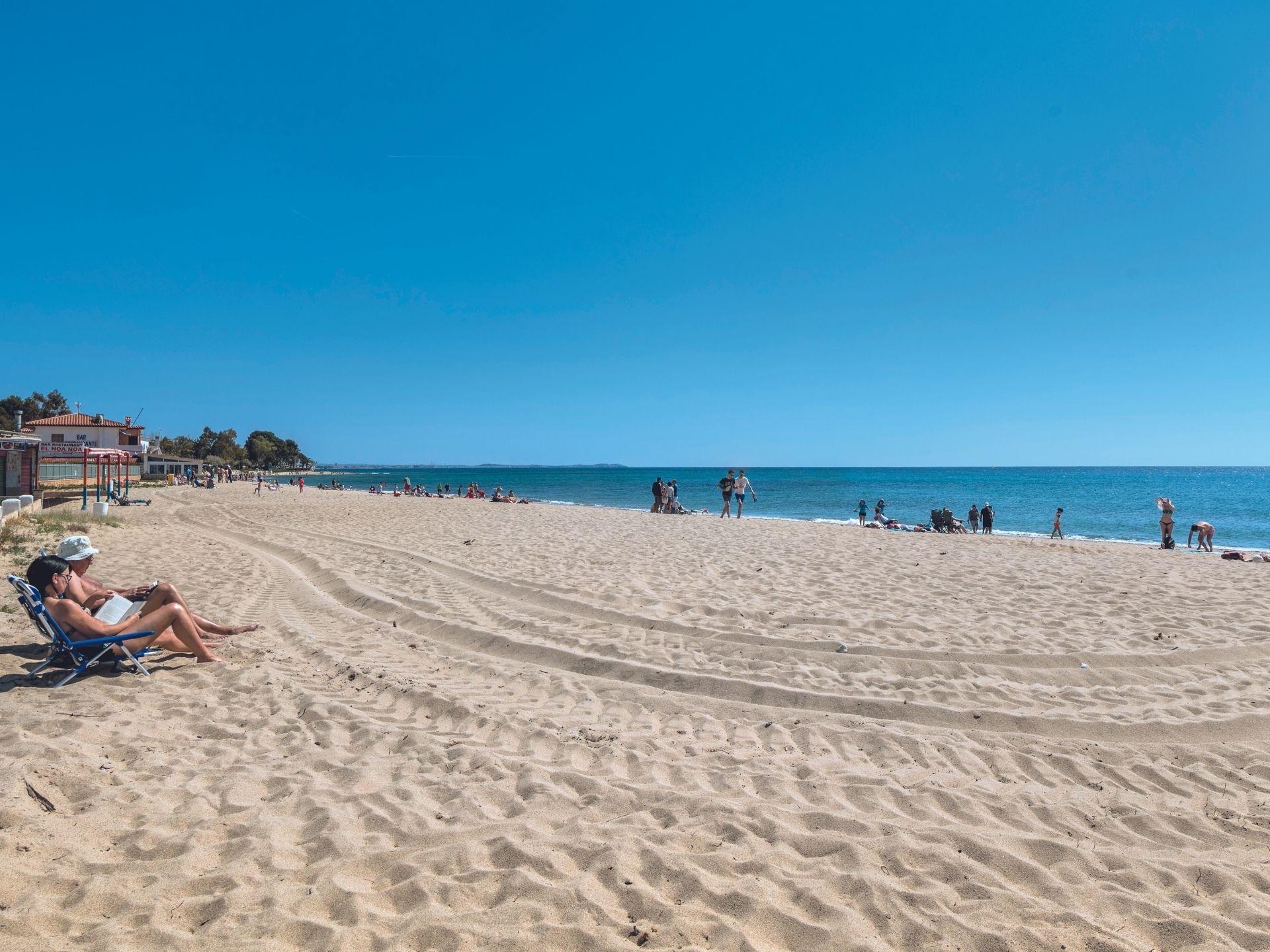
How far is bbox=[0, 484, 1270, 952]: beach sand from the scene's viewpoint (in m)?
2.65

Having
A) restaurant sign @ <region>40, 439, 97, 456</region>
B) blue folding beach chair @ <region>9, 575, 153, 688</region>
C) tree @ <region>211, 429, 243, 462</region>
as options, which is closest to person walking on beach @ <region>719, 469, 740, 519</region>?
blue folding beach chair @ <region>9, 575, 153, 688</region>

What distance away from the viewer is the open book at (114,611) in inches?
210

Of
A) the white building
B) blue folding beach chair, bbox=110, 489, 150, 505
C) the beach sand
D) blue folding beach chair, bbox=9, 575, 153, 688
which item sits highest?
the white building

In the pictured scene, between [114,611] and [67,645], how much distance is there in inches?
15.9

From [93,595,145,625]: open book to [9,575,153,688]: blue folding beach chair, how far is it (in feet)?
0.74

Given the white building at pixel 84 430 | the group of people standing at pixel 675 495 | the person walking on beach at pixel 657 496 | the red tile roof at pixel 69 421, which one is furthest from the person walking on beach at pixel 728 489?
the red tile roof at pixel 69 421

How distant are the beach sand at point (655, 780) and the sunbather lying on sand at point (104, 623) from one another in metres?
0.25

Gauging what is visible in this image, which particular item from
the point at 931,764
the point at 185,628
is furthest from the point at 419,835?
the point at 185,628

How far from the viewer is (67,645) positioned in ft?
16.6

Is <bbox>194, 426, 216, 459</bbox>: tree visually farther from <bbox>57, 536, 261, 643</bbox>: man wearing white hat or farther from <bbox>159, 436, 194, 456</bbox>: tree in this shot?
<bbox>57, 536, 261, 643</bbox>: man wearing white hat

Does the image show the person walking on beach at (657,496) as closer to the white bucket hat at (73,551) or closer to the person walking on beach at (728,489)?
the person walking on beach at (728,489)

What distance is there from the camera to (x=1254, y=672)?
589 cm

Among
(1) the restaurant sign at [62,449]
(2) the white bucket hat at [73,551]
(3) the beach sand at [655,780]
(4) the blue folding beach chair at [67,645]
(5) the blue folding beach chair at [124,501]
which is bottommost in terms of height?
(3) the beach sand at [655,780]

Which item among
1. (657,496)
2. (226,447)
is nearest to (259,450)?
(226,447)
